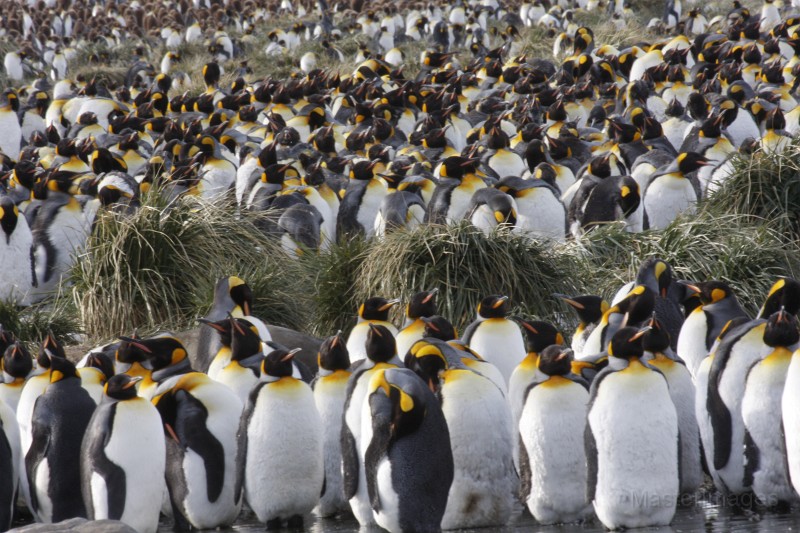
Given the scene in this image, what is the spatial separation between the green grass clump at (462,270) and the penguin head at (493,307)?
1086mm

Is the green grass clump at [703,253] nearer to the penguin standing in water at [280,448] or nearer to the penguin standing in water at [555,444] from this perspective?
the penguin standing in water at [555,444]

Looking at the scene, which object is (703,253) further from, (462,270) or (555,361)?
(555,361)

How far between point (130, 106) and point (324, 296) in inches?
573

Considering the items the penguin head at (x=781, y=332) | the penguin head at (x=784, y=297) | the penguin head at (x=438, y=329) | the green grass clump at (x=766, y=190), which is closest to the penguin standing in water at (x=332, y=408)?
the penguin head at (x=438, y=329)

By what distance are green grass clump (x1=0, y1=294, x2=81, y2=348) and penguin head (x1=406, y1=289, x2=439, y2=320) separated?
10.1 ft

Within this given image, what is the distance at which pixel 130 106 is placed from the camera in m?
22.7

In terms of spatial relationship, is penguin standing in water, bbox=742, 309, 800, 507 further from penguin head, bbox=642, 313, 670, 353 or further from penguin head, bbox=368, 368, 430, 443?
penguin head, bbox=368, 368, 430, 443

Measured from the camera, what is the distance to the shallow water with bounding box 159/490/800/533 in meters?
5.66

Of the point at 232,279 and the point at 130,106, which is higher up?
the point at 130,106

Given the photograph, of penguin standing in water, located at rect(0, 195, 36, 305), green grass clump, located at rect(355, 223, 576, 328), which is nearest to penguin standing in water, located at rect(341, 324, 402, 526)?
green grass clump, located at rect(355, 223, 576, 328)

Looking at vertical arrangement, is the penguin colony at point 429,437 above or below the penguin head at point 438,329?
below

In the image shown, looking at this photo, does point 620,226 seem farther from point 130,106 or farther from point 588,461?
point 130,106

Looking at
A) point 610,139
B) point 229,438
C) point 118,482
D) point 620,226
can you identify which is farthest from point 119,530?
point 610,139

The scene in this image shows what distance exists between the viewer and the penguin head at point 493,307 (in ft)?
24.4
